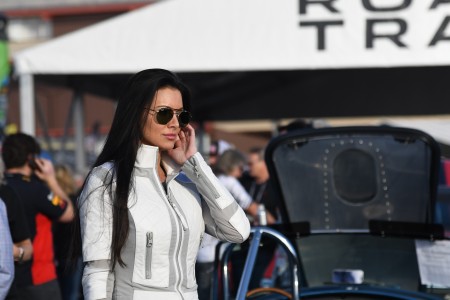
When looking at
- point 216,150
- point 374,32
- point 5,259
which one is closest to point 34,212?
point 5,259

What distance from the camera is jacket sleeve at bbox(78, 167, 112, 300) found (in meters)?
2.95

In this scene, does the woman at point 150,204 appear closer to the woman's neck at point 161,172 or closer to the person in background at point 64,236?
the woman's neck at point 161,172

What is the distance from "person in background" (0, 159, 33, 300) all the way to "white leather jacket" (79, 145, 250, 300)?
1.96 m

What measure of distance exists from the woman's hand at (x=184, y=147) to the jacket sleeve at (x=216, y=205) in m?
0.02

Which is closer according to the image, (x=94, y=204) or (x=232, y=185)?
(x=94, y=204)

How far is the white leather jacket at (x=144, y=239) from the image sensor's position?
2963 millimetres

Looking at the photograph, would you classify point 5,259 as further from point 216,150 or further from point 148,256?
point 216,150

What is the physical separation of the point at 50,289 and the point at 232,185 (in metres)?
2.85

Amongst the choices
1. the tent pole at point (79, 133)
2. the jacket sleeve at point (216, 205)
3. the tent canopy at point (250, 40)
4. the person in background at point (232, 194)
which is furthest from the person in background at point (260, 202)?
the tent pole at point (79, 133)

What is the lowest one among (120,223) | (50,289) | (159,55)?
(50,289)

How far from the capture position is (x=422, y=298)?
4.21m

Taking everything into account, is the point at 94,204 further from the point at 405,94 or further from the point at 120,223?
the point at 405,94

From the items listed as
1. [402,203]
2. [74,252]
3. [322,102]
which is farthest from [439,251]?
[322,102]

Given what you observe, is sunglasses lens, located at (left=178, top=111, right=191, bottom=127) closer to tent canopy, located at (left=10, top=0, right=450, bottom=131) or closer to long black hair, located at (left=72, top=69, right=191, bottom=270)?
long black hair, located at (left=72, top=69, right=191, bottom=270)
